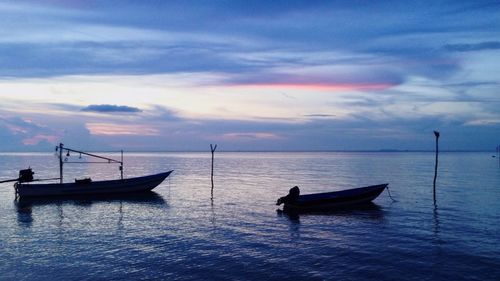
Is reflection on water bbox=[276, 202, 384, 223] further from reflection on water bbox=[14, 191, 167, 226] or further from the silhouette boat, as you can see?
the silhouette boat

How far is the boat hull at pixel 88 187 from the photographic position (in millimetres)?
39522

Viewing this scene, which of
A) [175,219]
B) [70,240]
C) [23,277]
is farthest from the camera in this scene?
[175,219]

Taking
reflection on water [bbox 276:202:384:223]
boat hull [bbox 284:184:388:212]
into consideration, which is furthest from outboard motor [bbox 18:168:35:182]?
boat hull [bbox 284:184:388:212]

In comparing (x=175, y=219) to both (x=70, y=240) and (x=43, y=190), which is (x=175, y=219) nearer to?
(x=70, y=240)

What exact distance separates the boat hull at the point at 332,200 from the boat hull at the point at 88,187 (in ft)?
66.5

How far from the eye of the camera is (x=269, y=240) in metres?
21.4

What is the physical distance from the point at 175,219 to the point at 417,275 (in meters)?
17.2

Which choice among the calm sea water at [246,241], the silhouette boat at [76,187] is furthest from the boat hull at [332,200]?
the silhouette boat at [76,187]

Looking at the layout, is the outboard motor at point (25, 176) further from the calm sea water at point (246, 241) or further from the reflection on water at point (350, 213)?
the reflection on water at point (350, 213)

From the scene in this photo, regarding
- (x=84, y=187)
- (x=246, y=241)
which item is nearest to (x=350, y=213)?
(x=246, y=241)

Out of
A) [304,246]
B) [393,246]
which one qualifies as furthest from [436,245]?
[304,246]

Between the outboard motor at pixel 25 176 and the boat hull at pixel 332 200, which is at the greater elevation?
the outboard motor at pixel 25 176

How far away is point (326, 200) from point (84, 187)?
2509 cm

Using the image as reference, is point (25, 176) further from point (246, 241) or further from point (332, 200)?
point (332, 200)
